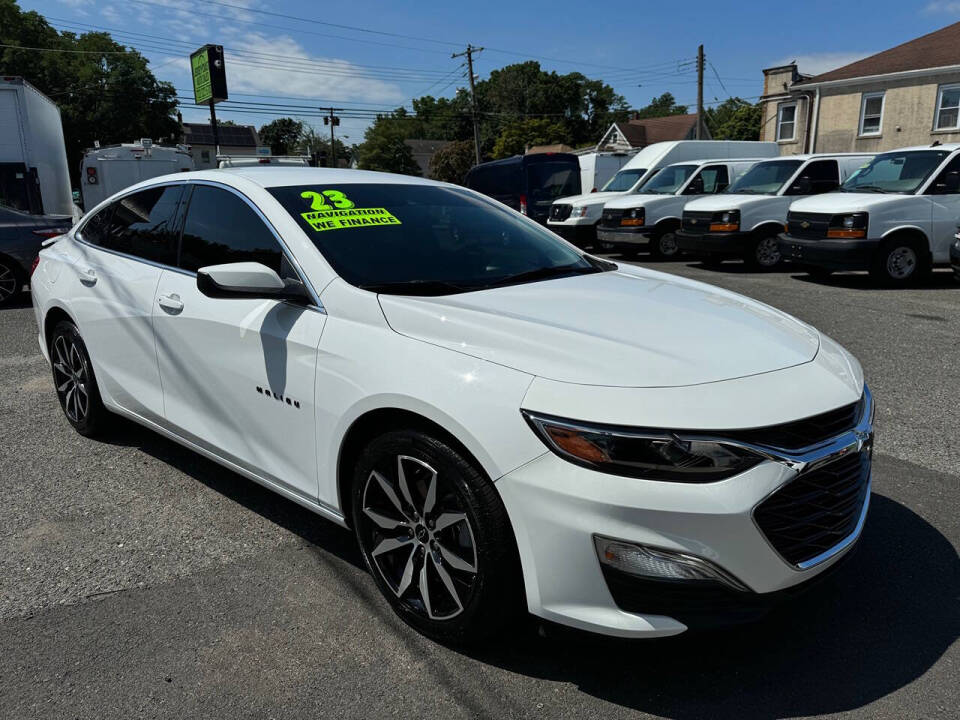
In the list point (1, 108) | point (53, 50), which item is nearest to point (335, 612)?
point (1, 108)

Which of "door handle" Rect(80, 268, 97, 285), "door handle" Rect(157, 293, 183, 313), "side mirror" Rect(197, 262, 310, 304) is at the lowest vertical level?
"door handle" Rect(157, 293, 183, 313)

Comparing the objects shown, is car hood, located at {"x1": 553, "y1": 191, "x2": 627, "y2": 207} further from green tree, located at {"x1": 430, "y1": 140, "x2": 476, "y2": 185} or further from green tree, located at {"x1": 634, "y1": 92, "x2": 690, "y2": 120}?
green tree, located at {"x1": 634, "y1": 92, "x2": 690, "y2": 120}

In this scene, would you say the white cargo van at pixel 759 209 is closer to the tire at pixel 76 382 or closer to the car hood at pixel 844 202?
the car hood at pixel 844 202

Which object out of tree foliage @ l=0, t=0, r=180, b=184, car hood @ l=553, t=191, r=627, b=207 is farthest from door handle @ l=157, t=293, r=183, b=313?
tree foliage @ l=0, t=0, r=180, b=184

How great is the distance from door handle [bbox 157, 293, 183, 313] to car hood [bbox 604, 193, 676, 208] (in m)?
12.1

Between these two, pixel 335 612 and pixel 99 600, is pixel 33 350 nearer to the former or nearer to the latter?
pixel 99 600

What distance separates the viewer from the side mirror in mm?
2842

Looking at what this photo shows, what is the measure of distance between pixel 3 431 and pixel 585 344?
4264 mm

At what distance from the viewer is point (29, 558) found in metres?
3.27

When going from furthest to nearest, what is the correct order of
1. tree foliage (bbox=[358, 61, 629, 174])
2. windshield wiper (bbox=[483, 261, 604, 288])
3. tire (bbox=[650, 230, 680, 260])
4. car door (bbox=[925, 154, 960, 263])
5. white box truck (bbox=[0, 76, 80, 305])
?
tree foliage (bbox=[358, 61, 629, 174]) < tire (bbox=[650, 230, 680, 260]) < car door (bbox=[925, 154, 960, 263]) < white box truck (bbox=[0, 76, 80, 305]) < windshield wiper (bbox=[483, 261, 604, 288])

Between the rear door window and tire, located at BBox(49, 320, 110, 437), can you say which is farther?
tire, located at BBox(49, 320, 110, 437)

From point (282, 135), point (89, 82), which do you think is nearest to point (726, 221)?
point (89, 82)

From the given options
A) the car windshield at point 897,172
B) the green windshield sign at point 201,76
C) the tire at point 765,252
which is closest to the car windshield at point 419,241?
the car windshield at point 897,172

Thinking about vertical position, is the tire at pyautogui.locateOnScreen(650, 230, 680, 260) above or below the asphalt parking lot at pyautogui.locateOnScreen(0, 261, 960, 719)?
above
